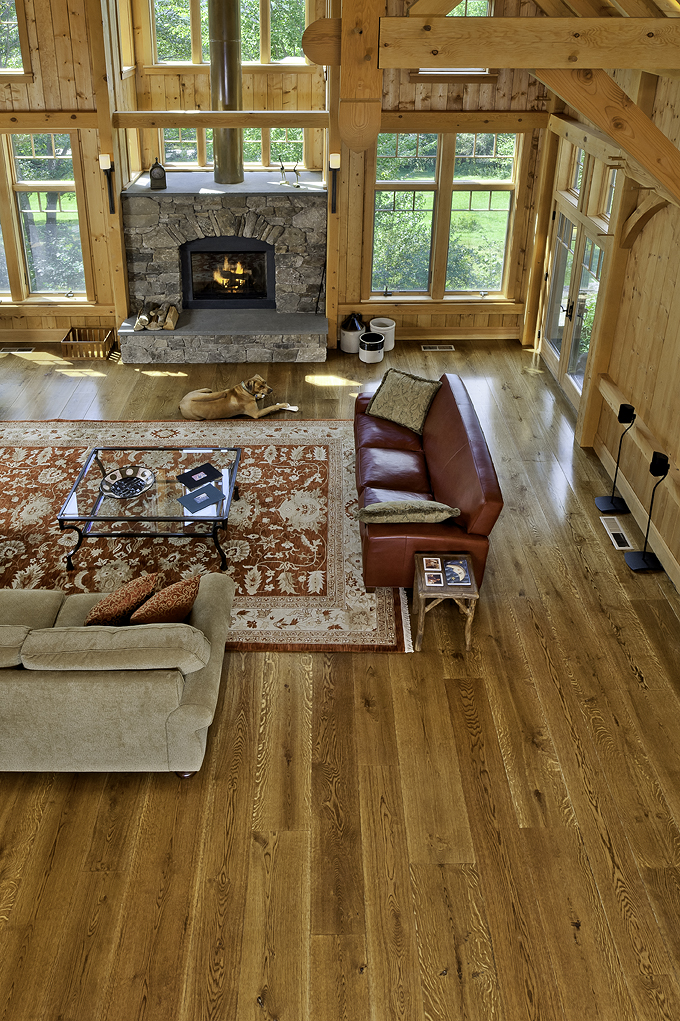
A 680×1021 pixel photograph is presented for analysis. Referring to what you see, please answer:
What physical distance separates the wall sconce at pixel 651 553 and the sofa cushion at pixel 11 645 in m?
4.08

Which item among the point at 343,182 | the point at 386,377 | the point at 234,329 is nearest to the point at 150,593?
the point at 386,377

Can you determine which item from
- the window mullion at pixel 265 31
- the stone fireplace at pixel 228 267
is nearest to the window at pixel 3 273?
the stone fireplace at pixel 228 267

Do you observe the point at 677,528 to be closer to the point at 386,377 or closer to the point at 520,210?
the point at 386,377

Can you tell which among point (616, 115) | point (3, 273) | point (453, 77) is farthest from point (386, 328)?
point (616, 115)

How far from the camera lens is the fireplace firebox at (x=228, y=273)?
367 inches

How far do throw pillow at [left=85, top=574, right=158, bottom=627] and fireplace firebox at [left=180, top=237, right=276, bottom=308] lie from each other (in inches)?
224

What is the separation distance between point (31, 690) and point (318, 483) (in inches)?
133

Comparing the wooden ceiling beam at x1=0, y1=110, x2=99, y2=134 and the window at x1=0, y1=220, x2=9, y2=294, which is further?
the window at x1=0, y1=220, x2=9, y2=294

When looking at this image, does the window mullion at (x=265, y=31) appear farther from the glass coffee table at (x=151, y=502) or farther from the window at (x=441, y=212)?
the glass coffee table at (x=151, y=502)

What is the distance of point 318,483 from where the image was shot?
700 cm

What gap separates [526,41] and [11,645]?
4.01 m

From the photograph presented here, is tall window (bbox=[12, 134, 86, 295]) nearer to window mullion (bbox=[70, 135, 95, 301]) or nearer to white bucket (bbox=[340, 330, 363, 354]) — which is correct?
window mullion (bbox=[70, 135, 95, 301])

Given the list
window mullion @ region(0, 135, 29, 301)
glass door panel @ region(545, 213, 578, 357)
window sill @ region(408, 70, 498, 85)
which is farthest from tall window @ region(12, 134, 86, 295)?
glass door panel @ region(545, 213, 578, 357)

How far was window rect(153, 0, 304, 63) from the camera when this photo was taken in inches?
356
